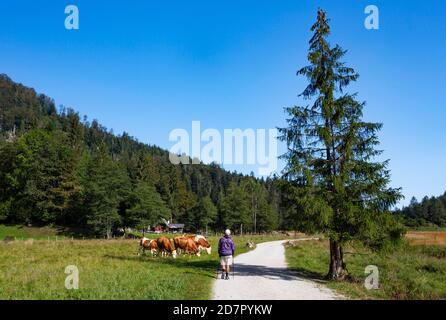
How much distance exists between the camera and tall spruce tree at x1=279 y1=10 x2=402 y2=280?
16609mm

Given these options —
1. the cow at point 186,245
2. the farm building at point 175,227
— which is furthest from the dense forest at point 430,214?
the cow at point 186,245

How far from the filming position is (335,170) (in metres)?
17.8

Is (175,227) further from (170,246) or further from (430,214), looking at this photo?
(430,214)

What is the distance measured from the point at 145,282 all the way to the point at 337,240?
8.23 meters

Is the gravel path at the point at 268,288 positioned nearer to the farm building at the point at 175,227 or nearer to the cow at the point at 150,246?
the cow at the point at 150,246

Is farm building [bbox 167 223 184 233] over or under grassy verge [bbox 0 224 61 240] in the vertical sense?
under

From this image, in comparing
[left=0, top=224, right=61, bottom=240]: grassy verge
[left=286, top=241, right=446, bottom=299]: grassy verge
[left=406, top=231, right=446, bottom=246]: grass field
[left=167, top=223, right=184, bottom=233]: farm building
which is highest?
[left=286, top=241, right=446, bottom=299]: grassy verge

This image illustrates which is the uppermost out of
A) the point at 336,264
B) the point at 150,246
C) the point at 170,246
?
the point at 336,264

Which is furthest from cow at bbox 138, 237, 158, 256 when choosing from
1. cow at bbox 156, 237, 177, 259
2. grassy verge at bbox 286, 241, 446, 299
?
grassy verge at bbox 286, 241, 446, 299

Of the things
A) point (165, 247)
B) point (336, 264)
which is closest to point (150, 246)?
point (165, 247)

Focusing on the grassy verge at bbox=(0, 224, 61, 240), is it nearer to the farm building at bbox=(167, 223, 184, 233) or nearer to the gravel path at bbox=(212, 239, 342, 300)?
the farm building at bbox=(167, 223, 184, 233)

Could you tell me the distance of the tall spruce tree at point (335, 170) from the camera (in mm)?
16609

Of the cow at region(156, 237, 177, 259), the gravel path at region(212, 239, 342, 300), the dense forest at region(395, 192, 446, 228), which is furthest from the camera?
the dense forest at region(395, 192, 446, 228)
